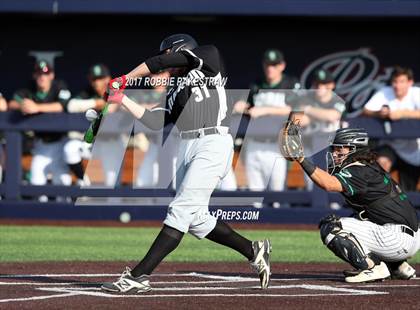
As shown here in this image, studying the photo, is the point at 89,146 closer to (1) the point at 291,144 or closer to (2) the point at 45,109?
(2) the point at 45,109

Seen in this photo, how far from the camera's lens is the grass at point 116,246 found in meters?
9.27

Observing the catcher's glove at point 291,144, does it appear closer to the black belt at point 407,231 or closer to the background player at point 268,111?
the black belt at point 407,231

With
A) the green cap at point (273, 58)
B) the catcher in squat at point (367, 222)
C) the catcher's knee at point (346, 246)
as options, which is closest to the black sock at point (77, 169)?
the green cap at point (273, 58)

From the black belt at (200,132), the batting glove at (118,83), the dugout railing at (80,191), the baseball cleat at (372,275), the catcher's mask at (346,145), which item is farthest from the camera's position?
the dugout railing at (80,191)

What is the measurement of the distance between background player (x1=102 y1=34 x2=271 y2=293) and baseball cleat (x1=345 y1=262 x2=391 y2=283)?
0.76m

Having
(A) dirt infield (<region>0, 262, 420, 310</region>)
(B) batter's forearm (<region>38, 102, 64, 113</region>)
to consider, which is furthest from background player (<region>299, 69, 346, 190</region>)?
(A) dirt infield (<region>0, 262, 420, 310</region>)

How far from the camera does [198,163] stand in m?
6.56

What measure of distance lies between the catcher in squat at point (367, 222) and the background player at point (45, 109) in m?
5.50

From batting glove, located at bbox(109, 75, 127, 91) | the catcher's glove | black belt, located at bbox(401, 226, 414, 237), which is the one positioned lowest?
black belt, located at bbox(401, 226, 414, 237)

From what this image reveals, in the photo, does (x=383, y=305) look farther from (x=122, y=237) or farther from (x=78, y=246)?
(x=122, y=237)

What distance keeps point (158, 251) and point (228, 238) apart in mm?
560

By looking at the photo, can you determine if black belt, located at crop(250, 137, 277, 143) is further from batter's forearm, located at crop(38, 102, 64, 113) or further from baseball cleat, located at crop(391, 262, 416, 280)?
baseball cleat, located at crop(391, 262, 416, 280)

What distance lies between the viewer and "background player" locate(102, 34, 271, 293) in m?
6.45

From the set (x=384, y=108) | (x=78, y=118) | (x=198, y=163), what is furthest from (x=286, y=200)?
(x=198, y=163)
